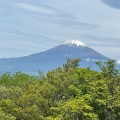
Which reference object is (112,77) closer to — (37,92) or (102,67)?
(102,67)

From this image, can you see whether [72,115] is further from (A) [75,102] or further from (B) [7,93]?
(B) [7,93]

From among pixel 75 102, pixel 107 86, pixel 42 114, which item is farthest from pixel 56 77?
pixel 75 102

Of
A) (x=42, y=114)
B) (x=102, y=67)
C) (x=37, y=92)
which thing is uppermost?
(x=102, y=67)

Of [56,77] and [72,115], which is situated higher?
[56,77]

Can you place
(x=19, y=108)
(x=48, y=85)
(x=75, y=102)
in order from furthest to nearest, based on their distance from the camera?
(x=48, y=85), (x=19, y=108), (x=75, y=102)

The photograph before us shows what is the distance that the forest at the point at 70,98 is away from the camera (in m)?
39.1

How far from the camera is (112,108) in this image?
40.9m

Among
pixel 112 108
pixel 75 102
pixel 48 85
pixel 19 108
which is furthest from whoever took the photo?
pixel 48 85

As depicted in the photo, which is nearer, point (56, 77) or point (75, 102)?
point (75, 102)

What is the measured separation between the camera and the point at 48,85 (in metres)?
48.2

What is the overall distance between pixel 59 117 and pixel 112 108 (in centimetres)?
636

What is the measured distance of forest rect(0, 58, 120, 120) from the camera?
39062 millimetres

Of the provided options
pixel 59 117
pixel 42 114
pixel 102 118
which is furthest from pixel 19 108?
pixel 102 118

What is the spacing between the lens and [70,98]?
4766cm
